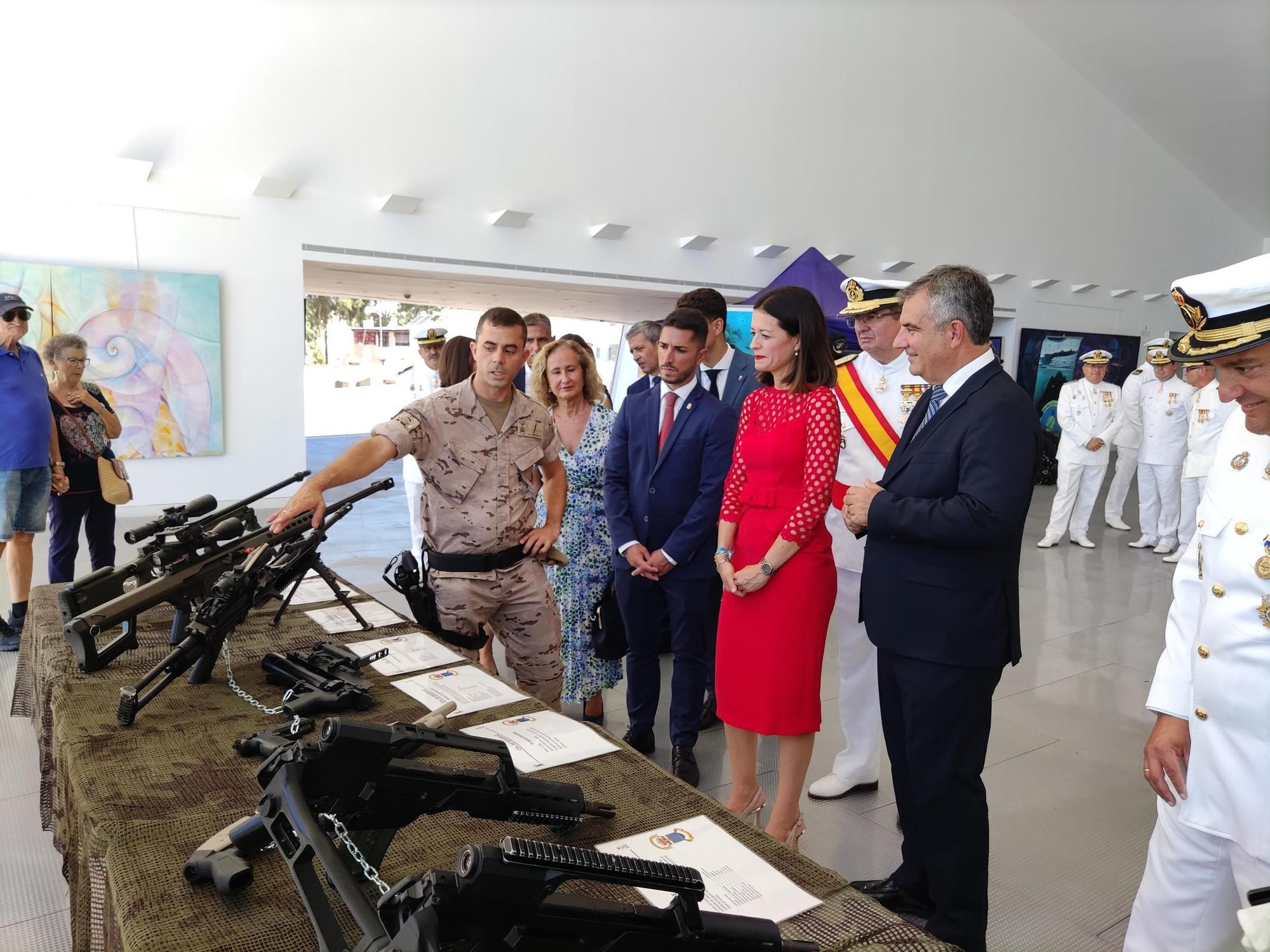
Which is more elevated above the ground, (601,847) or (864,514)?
(864,514)

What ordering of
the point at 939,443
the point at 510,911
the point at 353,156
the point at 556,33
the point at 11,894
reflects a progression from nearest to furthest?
the point at 510,911 < the point at 939,443 < the point at 11,894 < the point at 353,156 < the point at 556,33

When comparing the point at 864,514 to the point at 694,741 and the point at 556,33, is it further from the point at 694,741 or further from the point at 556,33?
the point at 556,33

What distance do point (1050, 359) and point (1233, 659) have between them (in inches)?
492

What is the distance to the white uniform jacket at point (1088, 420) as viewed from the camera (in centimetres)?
779

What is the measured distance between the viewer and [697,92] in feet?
28.0

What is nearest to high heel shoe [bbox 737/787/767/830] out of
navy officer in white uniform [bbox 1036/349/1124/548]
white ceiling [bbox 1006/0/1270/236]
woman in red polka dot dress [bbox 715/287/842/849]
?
woman in red polka dot dress [bbox 715/287/842/849]

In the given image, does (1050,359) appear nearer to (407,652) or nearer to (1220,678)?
(1220,678)

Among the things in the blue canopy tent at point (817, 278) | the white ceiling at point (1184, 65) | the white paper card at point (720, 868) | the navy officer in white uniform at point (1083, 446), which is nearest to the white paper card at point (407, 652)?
the white paper card at point (720, 868)

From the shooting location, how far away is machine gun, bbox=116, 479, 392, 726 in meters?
1.66

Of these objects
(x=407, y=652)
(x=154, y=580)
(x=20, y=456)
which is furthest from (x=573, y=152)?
(x=154, y=580)

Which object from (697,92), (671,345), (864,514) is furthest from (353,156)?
(864,514)

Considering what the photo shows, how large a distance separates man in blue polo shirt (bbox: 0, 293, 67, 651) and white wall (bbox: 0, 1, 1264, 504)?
2.36m

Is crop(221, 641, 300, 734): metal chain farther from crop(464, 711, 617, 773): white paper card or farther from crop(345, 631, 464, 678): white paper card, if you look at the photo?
crop(464, 711, 617, 773): white paper card

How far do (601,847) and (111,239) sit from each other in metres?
6.42
